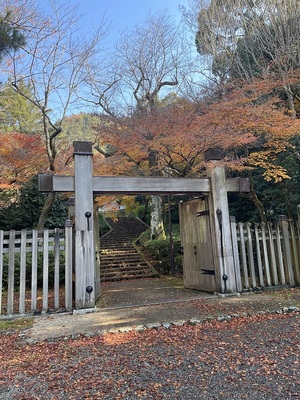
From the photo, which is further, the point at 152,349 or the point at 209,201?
the point at 209,201

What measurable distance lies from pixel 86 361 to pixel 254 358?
1648 mm

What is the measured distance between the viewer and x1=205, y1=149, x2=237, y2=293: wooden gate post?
5.76m

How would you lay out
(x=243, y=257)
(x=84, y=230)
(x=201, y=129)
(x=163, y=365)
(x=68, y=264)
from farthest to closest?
(x=201, y=129) < (x=243, y=257) < (x=84, y=230) < (x=68, y=264) < (x=163, y=365)

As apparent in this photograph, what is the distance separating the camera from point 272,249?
6.27m

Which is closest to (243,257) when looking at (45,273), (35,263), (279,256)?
(279,256)

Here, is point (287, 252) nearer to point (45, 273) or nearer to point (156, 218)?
point (45, 273)

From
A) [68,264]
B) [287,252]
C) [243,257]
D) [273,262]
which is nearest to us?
[68,264]

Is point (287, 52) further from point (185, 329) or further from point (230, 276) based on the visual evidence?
point (185, 329)

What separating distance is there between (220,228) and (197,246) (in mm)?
990

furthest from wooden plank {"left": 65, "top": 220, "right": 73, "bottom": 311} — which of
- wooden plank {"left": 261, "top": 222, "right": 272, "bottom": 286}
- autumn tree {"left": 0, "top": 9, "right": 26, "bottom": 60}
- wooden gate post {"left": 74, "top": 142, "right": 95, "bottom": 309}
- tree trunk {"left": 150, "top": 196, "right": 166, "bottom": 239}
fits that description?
tree trunk {"left": 150, "top": 196, "right": 166, "bottom": 239}

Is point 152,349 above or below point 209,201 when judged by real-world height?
below

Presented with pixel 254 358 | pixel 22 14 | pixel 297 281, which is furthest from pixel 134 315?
pixel 22 14

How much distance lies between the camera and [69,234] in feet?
16.8

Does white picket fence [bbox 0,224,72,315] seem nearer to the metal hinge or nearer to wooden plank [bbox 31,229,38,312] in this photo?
wooden plank [bbox 31,229,38,312]
